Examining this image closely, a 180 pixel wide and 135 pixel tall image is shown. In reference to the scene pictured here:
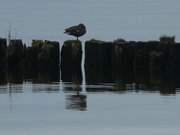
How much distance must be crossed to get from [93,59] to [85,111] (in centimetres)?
2037

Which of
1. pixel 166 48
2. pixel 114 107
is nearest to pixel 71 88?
pixel 114 107

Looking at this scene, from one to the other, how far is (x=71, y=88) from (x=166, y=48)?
37.7ft

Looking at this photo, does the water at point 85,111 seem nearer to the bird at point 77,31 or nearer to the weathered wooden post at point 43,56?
the weathered wooden post at point 43,56

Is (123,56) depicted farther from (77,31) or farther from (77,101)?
(77,101)

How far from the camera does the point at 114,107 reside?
34.2 meters

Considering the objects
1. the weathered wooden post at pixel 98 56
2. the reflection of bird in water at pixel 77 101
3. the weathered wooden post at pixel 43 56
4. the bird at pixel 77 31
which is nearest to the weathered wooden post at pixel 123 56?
the weathered wooden post at pixel 98 56

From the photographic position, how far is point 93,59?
175 feet

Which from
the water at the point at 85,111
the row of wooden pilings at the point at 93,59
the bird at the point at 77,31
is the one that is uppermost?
the bird at the point at 77,31

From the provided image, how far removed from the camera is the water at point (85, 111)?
29578 millimetres

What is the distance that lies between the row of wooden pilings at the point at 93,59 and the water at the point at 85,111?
373 inches

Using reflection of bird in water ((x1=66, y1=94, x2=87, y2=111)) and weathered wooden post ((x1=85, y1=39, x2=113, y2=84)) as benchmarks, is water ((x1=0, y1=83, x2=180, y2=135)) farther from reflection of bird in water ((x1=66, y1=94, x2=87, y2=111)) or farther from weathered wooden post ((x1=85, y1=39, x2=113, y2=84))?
weathered wooden post ((x1=85, y1=39, x2=113, y2=84))

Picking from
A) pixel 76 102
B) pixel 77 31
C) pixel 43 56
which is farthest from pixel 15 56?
pixel 76 102

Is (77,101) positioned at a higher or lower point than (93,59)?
lower

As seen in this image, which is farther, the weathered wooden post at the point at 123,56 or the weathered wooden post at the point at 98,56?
the weathered wooden post at the point at 98,56
